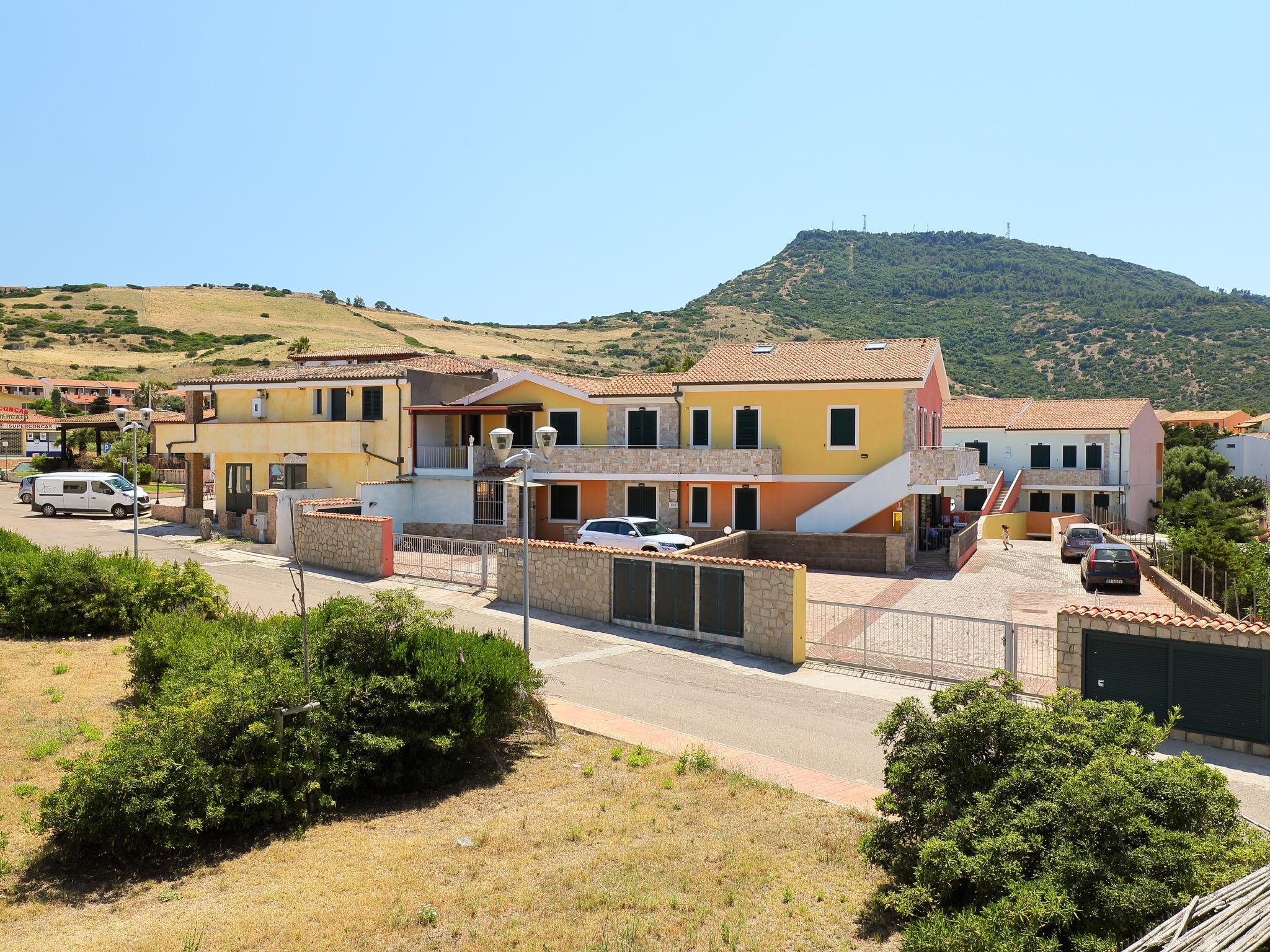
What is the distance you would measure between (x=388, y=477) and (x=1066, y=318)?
108429 millimetres

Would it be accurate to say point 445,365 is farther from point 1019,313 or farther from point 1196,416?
point 1019,313

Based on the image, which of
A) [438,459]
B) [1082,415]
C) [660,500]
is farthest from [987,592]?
[1082,415]

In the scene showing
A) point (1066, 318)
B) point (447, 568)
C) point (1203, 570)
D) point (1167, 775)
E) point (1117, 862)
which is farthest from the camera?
point (1066, 318)

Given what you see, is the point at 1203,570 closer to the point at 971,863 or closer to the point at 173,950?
the point at 971,863

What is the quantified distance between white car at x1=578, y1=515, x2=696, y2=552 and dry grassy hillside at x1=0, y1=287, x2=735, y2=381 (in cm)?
6622

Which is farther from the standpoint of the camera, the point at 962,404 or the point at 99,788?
the point at 962,404

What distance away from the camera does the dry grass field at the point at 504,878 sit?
7109 mm

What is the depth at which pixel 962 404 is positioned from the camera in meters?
57.3

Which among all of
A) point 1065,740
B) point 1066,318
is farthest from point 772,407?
point 1066,318

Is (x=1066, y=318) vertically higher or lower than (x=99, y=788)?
higher

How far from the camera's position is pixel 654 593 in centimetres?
2011

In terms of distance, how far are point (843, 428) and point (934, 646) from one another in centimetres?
1628

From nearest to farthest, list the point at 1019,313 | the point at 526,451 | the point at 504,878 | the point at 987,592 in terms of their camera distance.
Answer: the point at 504,878, the point at 526,451, the point at 987,592, the point at 1019,313

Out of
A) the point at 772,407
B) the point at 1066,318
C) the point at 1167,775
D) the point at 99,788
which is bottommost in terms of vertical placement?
the point at 99,788
